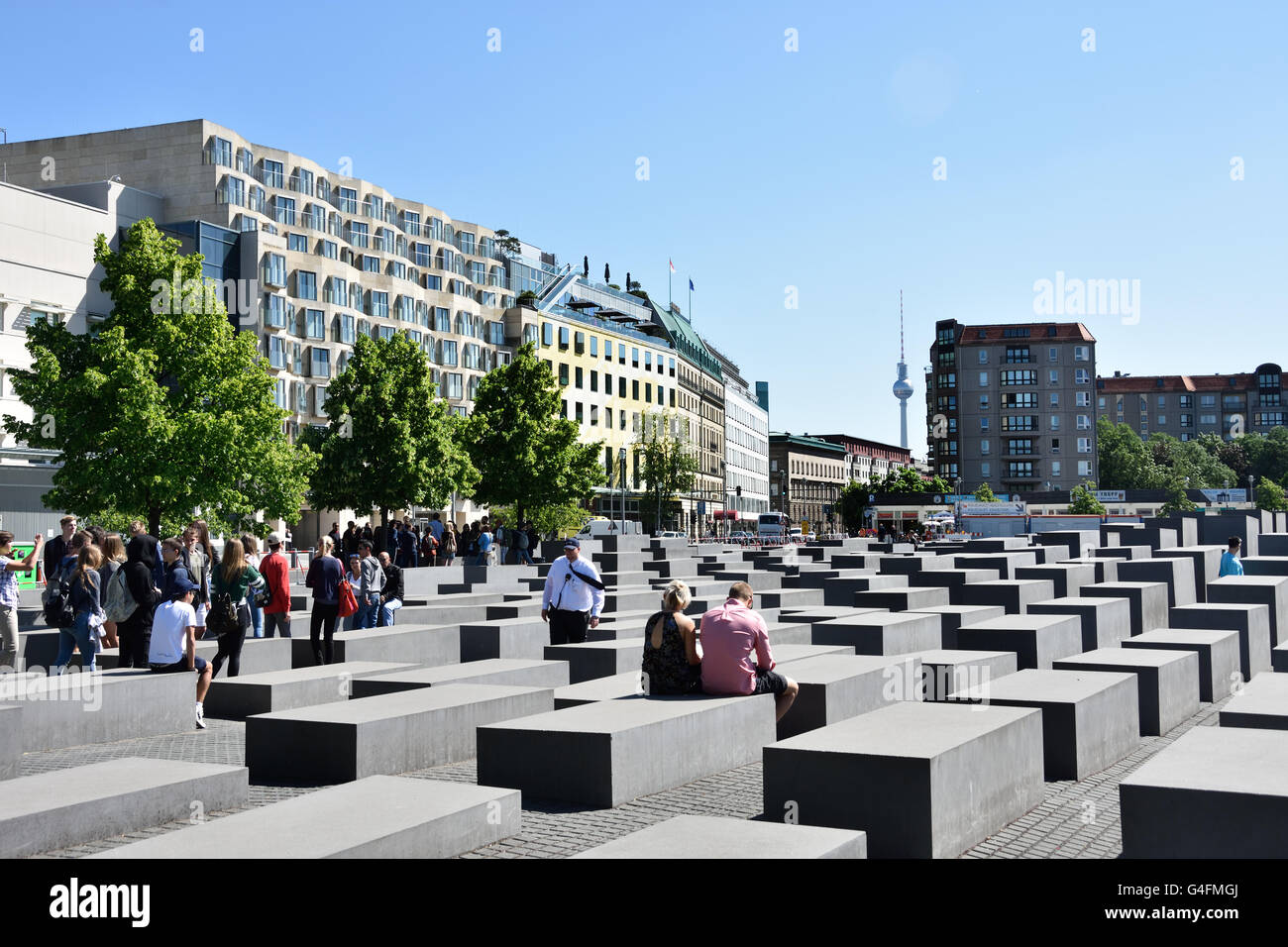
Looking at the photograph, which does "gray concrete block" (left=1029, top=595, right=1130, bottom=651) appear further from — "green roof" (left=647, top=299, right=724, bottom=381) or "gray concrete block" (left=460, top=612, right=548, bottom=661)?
"green roof" (left=647, top=299, right=724, bottom=381)

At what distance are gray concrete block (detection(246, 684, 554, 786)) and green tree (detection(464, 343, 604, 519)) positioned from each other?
43688 mm

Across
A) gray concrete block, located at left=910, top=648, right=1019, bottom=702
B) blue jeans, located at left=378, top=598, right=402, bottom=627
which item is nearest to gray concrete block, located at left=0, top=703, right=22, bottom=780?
gray concrete block, located at left=910, top=648, right=1019, bottom=702

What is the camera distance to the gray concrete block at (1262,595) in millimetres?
17062

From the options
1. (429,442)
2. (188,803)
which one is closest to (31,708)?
(188,803)

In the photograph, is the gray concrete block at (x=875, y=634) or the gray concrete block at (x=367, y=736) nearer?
the gray concrete block at (x=367, y=736)

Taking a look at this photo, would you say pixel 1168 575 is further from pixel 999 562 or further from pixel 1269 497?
pixel 1269 497

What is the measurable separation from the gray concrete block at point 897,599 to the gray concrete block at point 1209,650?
A: 5130 mm

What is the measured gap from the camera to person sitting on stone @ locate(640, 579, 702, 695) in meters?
9.74

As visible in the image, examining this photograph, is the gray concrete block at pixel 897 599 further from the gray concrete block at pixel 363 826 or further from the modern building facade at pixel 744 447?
the modern building facade at pixel 744 447

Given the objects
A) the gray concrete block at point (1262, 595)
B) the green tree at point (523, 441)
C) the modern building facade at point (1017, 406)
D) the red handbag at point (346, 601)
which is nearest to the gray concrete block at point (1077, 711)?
the gray concrete block at point (1262, 595)

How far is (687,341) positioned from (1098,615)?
105 metres

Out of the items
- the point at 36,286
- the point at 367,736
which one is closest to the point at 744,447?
the point at 36,286

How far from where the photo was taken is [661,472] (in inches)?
3548

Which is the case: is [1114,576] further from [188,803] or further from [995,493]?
[995,493]
